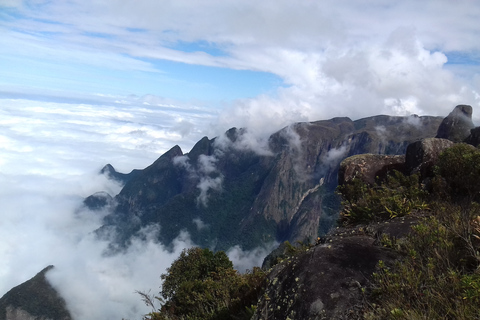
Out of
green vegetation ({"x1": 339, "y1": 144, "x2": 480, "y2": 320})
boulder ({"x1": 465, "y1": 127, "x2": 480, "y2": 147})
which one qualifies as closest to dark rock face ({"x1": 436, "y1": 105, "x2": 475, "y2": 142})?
boulder ({"x1": 465, "y1": 127, "x2": 480, "y2": 147})

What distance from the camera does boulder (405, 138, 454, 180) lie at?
17.2 metres

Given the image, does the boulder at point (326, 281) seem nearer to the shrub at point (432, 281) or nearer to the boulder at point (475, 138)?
the shrub at point (432, 281)

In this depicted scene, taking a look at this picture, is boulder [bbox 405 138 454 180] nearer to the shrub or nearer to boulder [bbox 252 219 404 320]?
boulder [bbox 252 219 404 320]

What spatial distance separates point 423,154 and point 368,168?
9.44ft

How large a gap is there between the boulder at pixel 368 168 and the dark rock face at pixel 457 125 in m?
15.3

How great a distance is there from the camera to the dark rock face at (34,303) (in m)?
130

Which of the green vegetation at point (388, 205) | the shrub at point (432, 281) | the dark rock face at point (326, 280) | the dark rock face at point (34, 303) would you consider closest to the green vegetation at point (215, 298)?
the dark rock face at point (326, 280)

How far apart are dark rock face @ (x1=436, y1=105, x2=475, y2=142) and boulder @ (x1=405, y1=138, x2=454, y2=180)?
598 inches

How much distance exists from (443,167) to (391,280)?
8.91 m

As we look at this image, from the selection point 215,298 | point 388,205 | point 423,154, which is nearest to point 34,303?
point 215,298

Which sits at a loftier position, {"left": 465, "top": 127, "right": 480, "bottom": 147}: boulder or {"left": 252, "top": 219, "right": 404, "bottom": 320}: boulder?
{"left": 465, "top": 127, "right": 480, "bottom": 147}: boulder

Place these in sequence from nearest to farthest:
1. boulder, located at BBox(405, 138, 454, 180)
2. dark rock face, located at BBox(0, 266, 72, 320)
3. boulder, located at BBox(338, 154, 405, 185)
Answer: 1. boulder, located at BBox(405, 138, 454, 180)
2. boulder, located at BBox(338, 154, 405, 185)
3. dark rock face, located at BBox(0, 266, 72, 320)

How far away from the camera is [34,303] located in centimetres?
13800

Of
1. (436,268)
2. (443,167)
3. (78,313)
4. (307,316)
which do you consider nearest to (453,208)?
(443,167)
